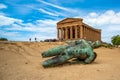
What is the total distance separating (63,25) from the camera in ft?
208

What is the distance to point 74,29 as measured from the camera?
63875 mm

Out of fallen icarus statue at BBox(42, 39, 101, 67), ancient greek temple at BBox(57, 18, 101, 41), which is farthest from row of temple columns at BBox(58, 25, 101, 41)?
fallen icarus statue at BBox(42, 39, 101, 67)

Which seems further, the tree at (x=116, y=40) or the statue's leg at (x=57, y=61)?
the tree at (x=116, y=40)

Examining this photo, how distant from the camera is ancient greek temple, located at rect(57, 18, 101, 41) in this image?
5938 cm

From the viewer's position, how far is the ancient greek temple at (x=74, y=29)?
2338 inches

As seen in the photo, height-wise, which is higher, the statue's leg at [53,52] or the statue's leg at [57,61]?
the statue's leg at [53,52]

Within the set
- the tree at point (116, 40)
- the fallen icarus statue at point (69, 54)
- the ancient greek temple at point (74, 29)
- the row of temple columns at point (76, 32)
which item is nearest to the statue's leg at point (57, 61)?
the fallen icarus statue at point (69, 54)

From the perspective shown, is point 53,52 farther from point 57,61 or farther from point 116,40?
point 116,40

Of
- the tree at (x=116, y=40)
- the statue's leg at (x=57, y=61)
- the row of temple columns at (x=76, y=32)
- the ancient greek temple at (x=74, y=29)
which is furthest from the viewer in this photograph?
the tree at (x=116, y=40)

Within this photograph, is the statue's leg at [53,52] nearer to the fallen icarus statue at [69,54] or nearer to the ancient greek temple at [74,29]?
the fallen icarus statue at [69,54]

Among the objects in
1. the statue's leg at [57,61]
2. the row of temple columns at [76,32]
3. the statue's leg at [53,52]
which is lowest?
the statue's leg at [57,61]

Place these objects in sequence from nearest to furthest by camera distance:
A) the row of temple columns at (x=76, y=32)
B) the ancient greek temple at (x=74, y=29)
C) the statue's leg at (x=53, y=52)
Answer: the statue's leg at (x=53, y=52) → the ancient greek temple at (x=74, y=29) → the row of temple columns at (x=76, y=32)

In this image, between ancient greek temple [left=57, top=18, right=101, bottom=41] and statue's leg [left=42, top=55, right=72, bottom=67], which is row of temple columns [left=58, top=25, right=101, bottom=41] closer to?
ancient greek temple [left=57, top=18, right=101, bottom=41]

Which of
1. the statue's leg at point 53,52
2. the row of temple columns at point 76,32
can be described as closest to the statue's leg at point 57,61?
the statue's leg at point 53,52
